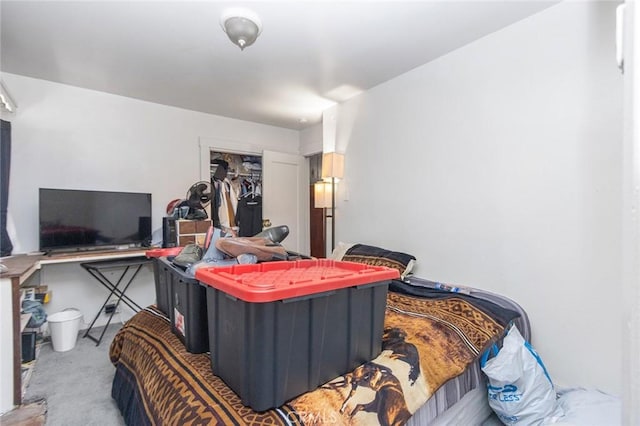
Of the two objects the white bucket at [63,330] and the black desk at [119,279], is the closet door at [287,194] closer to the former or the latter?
the black desk at [119,279]

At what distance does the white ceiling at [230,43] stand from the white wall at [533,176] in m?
0.27

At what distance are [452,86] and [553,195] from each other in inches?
44.0

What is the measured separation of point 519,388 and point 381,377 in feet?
3.18

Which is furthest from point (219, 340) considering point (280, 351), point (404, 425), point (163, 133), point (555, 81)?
point (163, 133)

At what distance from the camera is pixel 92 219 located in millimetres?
2848

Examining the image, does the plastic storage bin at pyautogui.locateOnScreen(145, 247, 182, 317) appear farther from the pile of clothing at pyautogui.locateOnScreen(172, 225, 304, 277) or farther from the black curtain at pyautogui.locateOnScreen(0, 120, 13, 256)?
the black curtain at pyautogui.locateOnScreen(0, 120, 13, 256)

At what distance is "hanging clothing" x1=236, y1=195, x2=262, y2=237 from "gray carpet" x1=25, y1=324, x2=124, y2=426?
1931mm

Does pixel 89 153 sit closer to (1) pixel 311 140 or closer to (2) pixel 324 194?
(2) pixel 324 194

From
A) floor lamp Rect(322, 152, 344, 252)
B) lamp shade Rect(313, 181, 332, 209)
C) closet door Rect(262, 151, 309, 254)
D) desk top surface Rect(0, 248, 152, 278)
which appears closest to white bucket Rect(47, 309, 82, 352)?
desk top surface Rect(0, 248, 152, 278)

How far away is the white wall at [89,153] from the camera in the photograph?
2.71m

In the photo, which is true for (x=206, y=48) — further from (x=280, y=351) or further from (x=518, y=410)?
(x=518, y=410)

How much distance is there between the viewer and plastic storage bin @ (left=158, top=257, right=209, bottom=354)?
1.20m

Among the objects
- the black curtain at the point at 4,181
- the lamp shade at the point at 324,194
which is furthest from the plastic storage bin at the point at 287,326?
the black curtain at the point at 4,181

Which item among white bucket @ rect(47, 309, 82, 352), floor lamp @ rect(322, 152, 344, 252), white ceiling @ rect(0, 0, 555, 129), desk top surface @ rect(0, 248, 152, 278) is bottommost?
white bucket @ rect(47, 309, 82, 352)
